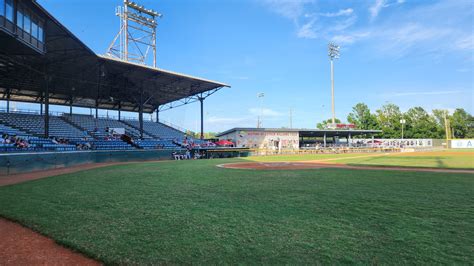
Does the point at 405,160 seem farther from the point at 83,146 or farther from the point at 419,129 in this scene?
the point at 419,129

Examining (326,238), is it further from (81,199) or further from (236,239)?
(81,199)

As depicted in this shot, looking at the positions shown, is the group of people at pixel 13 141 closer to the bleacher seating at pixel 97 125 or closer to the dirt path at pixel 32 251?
the bleacher seating at pixel 97 125

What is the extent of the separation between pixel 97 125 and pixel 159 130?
8.51m

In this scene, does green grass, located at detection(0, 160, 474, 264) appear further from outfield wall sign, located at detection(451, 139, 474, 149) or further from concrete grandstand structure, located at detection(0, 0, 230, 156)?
outfield wall sign, located at detection(451, 139, 474, 149)

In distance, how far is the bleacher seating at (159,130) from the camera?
127ft

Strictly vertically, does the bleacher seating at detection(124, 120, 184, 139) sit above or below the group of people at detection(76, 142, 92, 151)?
above

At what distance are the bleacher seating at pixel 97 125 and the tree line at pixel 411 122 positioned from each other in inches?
2578

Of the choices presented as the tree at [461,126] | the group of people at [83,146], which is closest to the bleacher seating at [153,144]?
the group of people at [83,146]

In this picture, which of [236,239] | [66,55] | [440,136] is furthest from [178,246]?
[440,136]

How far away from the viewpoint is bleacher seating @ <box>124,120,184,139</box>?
3884cm

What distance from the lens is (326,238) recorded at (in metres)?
4.02

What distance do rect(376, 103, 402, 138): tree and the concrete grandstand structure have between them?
62.0m

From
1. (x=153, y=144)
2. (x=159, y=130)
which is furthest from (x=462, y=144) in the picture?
(x=153, y=144)

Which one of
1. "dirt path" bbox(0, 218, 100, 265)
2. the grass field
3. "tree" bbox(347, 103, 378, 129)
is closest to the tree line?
"tree" bbox(347, 103, 378, 129)
